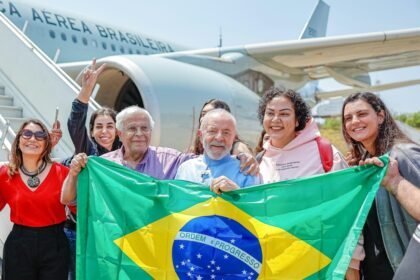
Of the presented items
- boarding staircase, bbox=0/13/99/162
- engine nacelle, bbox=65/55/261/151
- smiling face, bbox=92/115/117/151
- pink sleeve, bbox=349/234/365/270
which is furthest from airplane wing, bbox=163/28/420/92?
pink sleeve, bbox=349/234/365/270

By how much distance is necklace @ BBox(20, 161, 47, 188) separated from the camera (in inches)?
106

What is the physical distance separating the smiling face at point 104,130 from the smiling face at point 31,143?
1.63 feet

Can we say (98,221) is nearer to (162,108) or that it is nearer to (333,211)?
(333,211)

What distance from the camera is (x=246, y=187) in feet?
8.07

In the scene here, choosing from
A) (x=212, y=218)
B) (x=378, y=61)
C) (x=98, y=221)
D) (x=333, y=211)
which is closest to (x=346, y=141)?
(x=333, y=211)

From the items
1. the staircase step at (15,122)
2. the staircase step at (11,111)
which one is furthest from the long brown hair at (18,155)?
the staircase step at (11,111)

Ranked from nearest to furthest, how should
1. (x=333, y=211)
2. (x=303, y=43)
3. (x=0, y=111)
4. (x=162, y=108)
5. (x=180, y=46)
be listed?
1. (x=333, y=211)
2. (x=0, y=111)
3. (x=162, y=108)
4. (x=303, y=43)
5. (x=180, y=46)

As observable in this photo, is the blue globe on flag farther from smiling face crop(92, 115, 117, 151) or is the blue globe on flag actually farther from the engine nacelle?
the engine nacelle

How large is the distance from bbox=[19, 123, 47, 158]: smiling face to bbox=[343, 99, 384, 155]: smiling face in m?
1.78

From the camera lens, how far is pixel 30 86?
5.56 meters

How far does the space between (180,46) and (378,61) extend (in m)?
6.30

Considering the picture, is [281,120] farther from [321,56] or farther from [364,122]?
[321,56]

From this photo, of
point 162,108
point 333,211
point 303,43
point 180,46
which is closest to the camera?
point 333,211

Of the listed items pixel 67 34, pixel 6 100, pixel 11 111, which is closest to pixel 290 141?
pixel 11 111
